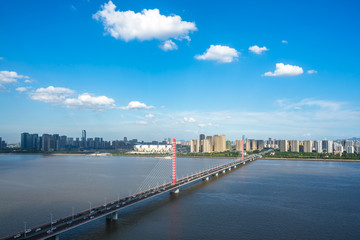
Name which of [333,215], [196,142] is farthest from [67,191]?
[196,142]

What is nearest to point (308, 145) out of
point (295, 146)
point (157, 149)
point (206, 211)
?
point (295, 146)

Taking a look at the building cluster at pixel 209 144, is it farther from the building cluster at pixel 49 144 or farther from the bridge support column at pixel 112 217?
the bridge support column at pixel 112 217

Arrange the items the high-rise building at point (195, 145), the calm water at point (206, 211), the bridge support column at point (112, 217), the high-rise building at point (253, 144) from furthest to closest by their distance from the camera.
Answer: the high-rise building at point (253, 144) < the high-rise building at point (195, 145) < the bridge support column at point (112, 217) < the calm water at point (206, 211)

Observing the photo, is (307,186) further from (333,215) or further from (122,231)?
(122,231)

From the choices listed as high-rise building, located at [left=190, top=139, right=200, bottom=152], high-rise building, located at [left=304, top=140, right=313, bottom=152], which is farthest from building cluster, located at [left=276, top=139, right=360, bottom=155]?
high-rise building, located at [left=190, top=139, right=200, bottom=152]

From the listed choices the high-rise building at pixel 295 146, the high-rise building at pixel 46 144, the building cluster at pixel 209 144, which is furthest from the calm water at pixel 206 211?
the high-rise building at pixel 46 144

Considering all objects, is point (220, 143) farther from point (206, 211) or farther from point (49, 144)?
point (206, 211)

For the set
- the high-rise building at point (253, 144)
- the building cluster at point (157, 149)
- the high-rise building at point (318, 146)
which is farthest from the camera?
the high-rise building at point (253, 144)

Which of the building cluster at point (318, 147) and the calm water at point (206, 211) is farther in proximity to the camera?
the building cluster at point (318, 147)

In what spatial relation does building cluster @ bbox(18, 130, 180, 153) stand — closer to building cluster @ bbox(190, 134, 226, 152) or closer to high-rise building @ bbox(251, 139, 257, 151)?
building cluster @ bbox(190, 134, 226, 152)

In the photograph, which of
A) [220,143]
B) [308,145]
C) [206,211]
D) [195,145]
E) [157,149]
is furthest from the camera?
[220,143]

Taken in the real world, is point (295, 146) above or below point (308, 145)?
below
